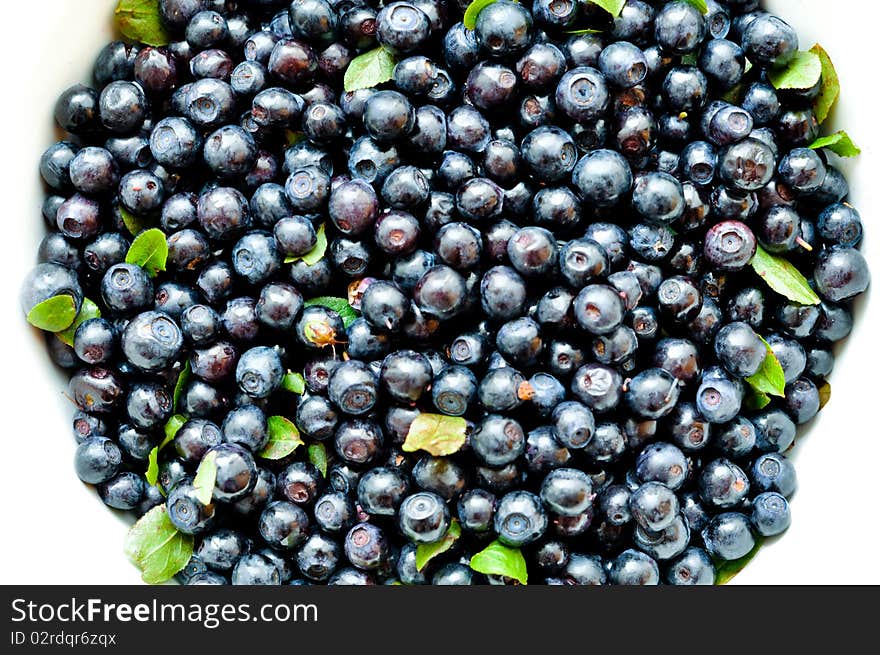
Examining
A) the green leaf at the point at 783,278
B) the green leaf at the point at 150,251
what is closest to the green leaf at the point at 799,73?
the green leaf at the point at 783,278

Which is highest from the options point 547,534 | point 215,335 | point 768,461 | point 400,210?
point 400,210

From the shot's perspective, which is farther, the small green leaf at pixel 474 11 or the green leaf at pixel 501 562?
the small green leaf at pixel 474 11

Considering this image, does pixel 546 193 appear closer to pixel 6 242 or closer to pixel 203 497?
pixel 203 497

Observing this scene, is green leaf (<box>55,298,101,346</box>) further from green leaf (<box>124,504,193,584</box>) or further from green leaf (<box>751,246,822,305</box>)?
green leaf (<box>751,246,822,305</box>)

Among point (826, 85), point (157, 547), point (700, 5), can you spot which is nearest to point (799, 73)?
point (826, 85)

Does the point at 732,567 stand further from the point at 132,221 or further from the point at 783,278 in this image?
the point at 132,221

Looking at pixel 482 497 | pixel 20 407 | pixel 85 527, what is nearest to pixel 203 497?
pixel 85 527

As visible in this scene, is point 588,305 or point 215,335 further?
point 215,335

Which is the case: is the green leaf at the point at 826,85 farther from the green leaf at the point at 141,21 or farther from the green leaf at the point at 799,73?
the green leaf at the point at 141,21

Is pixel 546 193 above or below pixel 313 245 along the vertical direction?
above
